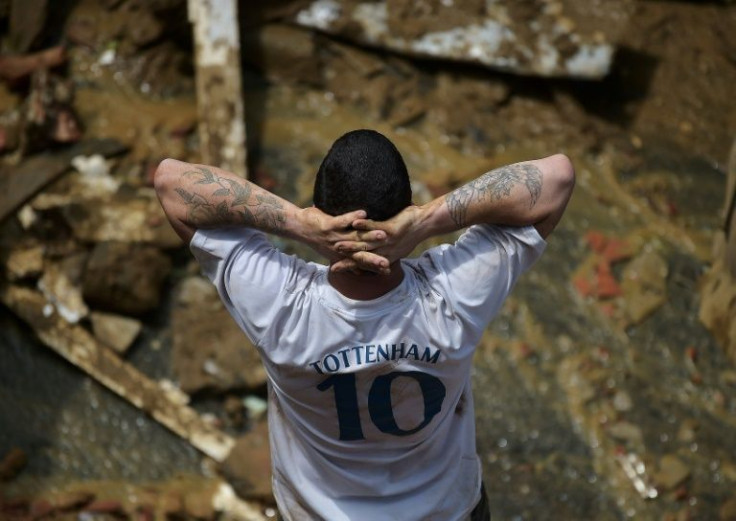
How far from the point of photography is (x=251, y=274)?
2.39m

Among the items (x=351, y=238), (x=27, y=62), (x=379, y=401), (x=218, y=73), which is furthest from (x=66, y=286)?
(x=351, y=238)

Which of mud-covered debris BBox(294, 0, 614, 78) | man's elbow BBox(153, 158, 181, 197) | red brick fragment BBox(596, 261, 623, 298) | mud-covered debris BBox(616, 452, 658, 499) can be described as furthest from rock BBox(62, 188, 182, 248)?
man's elbow BBox(153, 158, 181, 197)

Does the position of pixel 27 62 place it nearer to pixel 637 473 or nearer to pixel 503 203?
pixel 637 473

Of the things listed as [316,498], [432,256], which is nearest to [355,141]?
[432,256]

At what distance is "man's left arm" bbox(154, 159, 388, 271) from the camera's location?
2.42 meters

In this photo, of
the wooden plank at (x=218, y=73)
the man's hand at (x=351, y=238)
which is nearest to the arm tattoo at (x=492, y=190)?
the man's hand at (x=351, y=238)

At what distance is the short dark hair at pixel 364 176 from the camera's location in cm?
228

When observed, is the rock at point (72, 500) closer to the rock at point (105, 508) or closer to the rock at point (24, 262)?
the rock at point (105, 508)

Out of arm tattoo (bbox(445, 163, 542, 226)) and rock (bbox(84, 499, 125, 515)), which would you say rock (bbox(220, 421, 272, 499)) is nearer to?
rock (bbox(84, 499, 125, 515))

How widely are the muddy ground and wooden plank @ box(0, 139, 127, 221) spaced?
0.03 m

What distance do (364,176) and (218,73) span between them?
11.2 feet

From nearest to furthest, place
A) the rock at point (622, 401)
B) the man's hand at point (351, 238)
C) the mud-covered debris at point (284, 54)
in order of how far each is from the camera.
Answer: the man's hand at point (351, 238) < the rock at point (622, 401) < the mud-covered debris at point (284, 54)

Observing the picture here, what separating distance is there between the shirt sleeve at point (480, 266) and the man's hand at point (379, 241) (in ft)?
Result: 0.38

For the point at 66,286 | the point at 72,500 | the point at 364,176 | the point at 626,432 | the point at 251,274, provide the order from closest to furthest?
the point at 364,176 → the point at 251,274 → the point at 72,500 → the point at 626,432 → the point at 66,286
